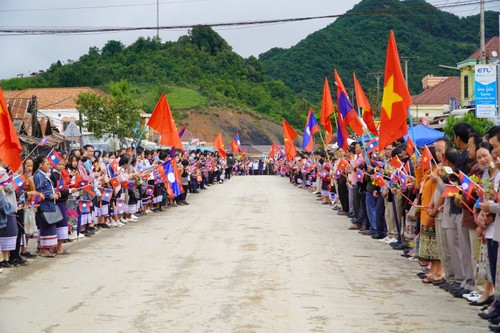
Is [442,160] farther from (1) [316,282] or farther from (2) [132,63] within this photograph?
(2) [132,63]

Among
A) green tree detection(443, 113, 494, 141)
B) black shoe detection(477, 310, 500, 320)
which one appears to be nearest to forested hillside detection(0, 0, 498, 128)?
green tree detection(443, 113, 494, 141)

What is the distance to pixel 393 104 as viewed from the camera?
12.9m

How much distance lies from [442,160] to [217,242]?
225 inches

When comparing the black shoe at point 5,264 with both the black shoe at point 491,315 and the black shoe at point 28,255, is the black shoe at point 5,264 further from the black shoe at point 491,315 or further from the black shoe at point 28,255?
the black shoe at point 491,315

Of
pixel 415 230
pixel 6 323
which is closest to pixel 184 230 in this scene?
pixel 415 230

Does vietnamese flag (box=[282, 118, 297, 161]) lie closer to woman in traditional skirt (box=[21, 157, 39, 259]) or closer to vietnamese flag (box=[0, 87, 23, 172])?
woman in traditional skirt (box=[21, 157, 39, 259])

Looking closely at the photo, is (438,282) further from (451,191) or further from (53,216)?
(53,216)

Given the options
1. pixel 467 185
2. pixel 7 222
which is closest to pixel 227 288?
pixel 467 185

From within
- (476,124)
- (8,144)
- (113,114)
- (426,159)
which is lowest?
(426,159)

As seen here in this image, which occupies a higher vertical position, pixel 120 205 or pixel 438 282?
pixel 120 205

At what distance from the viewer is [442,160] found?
34.5 ft

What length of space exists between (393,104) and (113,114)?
4391 cm

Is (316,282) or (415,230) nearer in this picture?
(316,282)

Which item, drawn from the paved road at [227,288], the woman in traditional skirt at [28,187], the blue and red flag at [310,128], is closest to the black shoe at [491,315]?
the paved road at [227,288]
